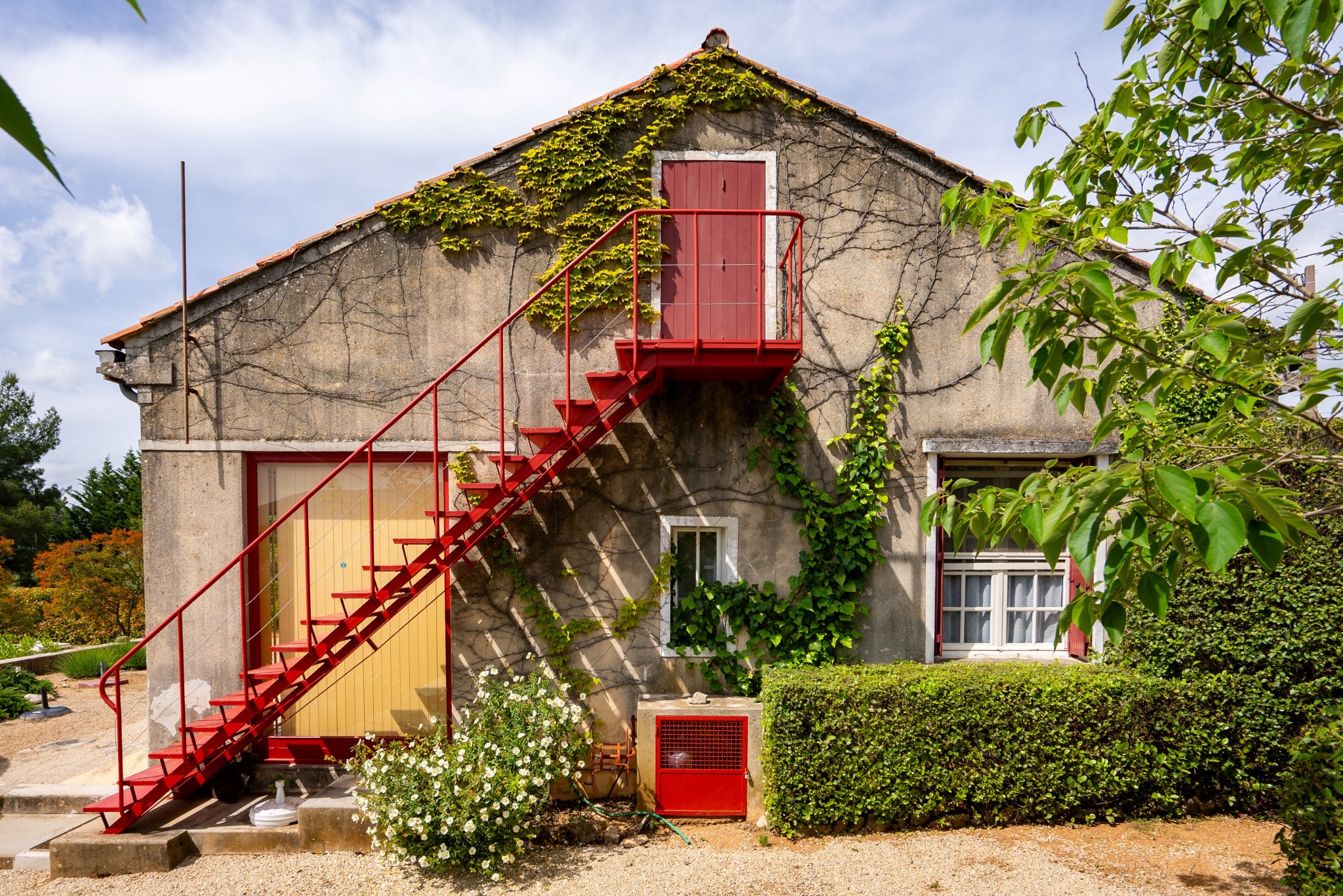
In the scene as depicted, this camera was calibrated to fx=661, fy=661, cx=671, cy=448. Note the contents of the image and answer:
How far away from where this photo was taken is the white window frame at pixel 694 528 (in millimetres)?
6656

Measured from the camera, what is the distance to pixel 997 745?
227 inches

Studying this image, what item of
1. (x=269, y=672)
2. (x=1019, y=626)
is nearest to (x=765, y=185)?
(x=1019, y=626)

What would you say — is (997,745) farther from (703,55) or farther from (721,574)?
(703,55)

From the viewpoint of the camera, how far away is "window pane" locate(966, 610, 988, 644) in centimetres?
701

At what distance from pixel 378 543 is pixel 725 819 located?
425 centimetres

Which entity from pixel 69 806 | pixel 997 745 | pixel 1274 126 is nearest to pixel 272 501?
pixel 69 806

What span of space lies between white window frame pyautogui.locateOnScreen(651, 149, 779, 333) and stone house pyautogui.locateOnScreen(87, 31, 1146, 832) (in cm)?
3

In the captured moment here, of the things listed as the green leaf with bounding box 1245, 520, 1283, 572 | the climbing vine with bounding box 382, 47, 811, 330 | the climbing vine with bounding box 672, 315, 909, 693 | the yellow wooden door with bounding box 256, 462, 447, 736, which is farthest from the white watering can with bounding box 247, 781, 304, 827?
the green leaf with bounding box 1245, 520, 1283, 572

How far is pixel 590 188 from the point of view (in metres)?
6.71

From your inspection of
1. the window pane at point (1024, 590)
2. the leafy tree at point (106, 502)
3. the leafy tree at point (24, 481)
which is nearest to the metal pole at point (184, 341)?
the window pane at point (1024, 590)

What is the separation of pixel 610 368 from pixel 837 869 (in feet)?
15.8

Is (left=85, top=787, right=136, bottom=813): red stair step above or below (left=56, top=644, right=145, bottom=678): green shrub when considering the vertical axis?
above

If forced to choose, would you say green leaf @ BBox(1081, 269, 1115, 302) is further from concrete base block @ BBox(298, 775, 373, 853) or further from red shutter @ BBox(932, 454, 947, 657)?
concrete base block @ BBox(298, 775, 373, 853)

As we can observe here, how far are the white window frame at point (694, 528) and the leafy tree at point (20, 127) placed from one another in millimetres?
6185
